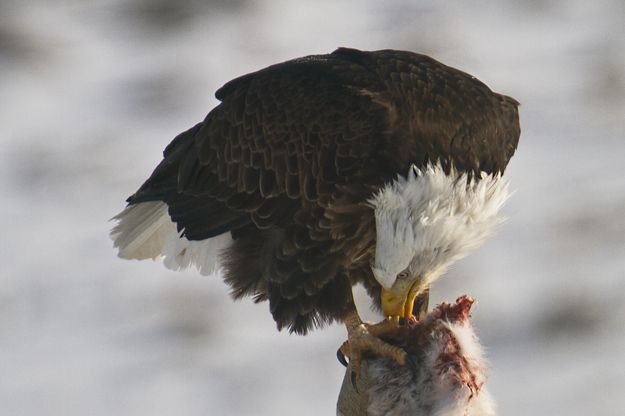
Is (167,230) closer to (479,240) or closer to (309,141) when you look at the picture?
(309,141)

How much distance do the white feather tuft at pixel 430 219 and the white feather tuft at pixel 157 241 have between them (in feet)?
3.40

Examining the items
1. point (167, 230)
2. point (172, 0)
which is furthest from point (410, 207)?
point (172, 0)

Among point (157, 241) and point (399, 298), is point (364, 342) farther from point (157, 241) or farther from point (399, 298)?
point (157, 241)

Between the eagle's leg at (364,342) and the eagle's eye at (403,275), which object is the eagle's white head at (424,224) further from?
the eagle's leg at (364,342)

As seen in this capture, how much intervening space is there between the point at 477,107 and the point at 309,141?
58cm

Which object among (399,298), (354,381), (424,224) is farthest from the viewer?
(399,298)

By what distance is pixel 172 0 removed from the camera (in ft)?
46.2

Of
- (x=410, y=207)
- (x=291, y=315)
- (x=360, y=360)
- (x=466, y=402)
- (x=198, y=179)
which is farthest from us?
(x=198, y=179)

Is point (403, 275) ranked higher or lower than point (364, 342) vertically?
higher

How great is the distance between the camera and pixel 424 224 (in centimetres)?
543

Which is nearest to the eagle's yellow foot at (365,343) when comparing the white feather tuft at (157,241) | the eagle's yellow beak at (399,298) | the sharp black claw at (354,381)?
the sharp black claw at (354,381)

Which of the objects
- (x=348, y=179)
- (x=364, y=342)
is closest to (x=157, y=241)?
(x=348, y=179)

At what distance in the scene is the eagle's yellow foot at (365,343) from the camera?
15.5 ft

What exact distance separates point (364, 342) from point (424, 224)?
19.0 inches
